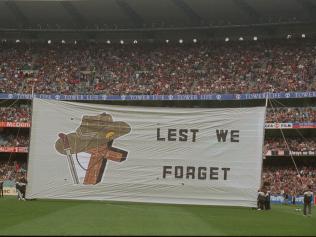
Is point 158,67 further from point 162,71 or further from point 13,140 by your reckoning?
point 13,140

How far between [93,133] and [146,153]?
2.75 meters

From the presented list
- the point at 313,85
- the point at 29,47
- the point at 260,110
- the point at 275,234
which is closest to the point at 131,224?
the point at 275,234

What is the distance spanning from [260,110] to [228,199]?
14.0 ft

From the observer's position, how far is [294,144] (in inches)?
2034

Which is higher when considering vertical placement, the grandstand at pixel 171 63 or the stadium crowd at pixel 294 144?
the grandstand at pixel 171 63

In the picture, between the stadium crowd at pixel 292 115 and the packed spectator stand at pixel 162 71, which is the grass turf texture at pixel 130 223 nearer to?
the stadium crowd at pixel 292 115

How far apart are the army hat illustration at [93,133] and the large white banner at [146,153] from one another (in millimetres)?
47

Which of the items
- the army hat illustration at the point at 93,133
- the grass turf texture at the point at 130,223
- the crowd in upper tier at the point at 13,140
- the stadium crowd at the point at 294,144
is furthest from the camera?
the crowd in upper tier at the point at 13,140

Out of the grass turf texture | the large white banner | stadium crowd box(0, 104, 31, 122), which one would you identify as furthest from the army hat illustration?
stadium crowd box(0, 104, 31, 122)

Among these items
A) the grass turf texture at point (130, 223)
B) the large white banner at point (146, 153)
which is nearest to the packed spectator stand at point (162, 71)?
the large white banner at point (146, 153)

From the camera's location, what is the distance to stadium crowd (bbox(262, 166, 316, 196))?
4488cm

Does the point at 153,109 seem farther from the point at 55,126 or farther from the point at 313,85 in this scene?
the point at 313,85

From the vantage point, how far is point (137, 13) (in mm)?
59781

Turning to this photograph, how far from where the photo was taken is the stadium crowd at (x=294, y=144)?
165 feet
